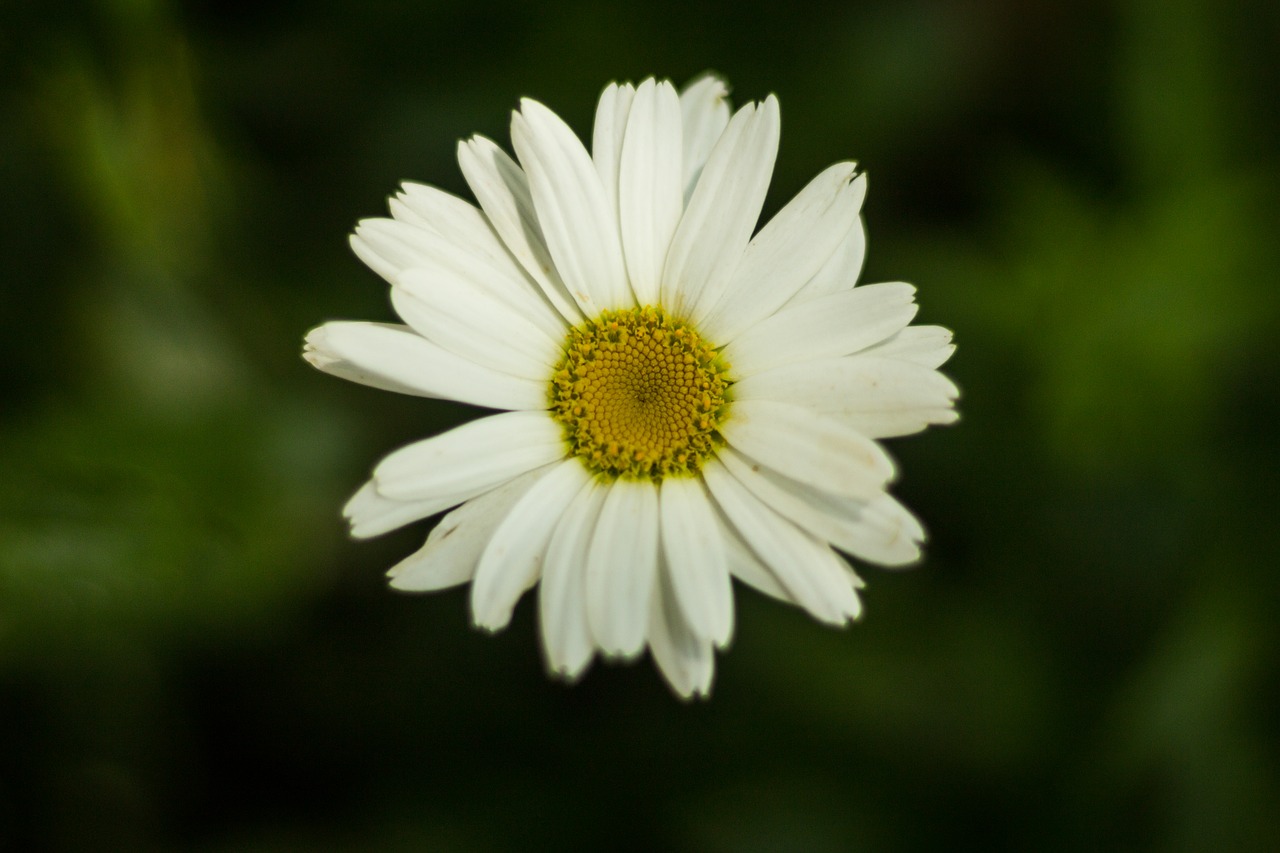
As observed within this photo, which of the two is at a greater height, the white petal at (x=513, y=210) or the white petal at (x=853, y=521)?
the white petal at (x=513, y=210)

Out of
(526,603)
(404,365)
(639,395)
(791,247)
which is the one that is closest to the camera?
(404,365)

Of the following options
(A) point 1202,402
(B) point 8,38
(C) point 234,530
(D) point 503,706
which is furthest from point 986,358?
(B) point 8,38

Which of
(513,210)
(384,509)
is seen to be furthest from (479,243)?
(384,509)

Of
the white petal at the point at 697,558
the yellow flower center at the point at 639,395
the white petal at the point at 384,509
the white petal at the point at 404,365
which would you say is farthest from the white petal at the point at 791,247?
the white petal at the point at 384,509

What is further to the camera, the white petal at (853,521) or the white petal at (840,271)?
the white petal at (840,271)

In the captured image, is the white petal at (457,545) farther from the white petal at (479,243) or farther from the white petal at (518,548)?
the white petal at (479,243)

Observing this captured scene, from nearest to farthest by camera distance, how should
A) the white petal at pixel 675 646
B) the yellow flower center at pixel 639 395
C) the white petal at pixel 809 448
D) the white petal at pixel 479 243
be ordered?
1. the white petal at pixel 809 448
2. the white petal at pixel 675 646
3. the white petal at pixel 479 243
4. the yellow flower center at pixel 639 395

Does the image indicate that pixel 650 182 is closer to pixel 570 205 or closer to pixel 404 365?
pixel 570 205
